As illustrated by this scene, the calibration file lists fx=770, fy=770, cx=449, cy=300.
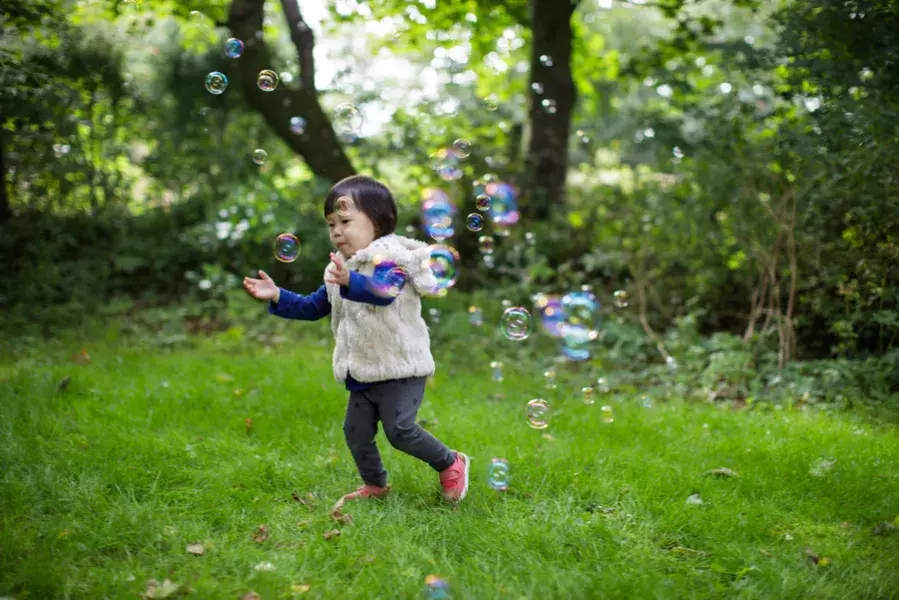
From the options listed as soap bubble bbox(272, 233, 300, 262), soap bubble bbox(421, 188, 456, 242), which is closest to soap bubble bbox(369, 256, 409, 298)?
soap bubble bbox(272, 233, 300, 262)

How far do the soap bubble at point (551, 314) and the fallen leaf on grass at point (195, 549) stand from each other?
411 cm

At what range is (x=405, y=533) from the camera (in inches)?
126

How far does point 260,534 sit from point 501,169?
6239mm

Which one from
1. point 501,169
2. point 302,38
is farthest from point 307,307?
point 302,38

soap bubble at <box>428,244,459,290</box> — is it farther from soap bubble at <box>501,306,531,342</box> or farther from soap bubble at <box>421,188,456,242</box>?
soap bubble at <box>421,188,456,242</box>

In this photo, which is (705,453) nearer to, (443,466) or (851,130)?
(443,466)

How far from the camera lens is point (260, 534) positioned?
3.24m

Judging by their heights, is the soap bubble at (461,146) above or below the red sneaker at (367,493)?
above

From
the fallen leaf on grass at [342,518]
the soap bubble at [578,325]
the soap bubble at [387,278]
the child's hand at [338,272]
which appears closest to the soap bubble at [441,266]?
the soap bubble at [387,278]

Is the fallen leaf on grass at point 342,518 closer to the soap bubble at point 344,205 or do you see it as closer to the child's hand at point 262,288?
the child's hand at point 262,288

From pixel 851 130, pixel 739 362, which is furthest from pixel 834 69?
pixel 739 362

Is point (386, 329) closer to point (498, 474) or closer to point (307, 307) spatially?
point (307, 307)

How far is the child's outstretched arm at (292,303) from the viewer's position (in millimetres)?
3277

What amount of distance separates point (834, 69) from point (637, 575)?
4.00 meters
